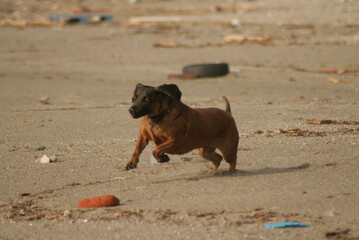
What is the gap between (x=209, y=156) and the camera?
7.93 meters

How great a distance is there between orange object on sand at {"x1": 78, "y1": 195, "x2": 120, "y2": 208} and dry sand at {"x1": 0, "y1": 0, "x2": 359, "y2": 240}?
10cm

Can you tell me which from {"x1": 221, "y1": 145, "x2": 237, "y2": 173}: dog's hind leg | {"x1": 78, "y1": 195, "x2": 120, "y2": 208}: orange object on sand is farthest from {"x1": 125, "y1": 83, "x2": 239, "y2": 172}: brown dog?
{"x1": 78, "y1": 195, "x2": 120, "y2": 208}: orange object on sand

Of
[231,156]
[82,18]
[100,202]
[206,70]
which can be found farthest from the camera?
[82,18]

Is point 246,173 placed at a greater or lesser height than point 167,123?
lesser

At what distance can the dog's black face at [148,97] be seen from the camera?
23.6ft

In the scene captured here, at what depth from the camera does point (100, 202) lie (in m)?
6.70

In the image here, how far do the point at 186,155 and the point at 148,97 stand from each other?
69.5 inches

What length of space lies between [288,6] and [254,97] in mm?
20492

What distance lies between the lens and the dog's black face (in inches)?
283

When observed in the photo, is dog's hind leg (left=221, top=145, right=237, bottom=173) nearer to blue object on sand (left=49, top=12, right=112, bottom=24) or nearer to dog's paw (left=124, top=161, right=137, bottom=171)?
dog's paw (left=124, top=161, right=137, bottom=171)

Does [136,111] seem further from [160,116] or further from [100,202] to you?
[100,202]

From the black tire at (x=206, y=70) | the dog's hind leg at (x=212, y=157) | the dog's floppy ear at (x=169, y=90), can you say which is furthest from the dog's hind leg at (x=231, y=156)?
the black tire at (x=206, y=70)

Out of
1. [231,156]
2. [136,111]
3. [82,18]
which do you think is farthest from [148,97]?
[82,18]

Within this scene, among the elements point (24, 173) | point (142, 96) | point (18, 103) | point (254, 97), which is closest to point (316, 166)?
point (142, 96)
